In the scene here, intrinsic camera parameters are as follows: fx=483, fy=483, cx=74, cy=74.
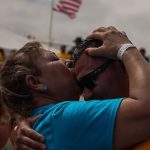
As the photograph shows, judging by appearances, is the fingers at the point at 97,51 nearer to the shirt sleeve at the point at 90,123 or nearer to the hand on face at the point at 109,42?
the hand on face at the point at 109,42

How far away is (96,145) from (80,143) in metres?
0.09

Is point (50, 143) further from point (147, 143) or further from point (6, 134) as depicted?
point (6, 134)

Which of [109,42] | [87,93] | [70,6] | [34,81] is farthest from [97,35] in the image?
[70,6]

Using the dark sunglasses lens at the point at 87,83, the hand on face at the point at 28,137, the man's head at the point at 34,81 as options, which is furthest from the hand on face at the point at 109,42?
the hand on face at the point at 28,137

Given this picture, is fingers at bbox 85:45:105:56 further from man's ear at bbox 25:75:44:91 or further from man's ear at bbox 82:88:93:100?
man's ear at bbox 25:75:44:91

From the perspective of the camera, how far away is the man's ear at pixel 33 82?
2.80 meters

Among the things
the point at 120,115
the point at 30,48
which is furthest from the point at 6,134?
the point at 120,115

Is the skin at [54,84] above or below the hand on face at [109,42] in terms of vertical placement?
below

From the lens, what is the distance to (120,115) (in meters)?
2.34

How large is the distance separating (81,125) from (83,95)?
44 cm

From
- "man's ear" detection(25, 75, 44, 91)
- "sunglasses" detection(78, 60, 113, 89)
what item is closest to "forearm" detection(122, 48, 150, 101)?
"sunglasses" detection(78, 60, 113, 89)

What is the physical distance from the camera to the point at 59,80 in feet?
9.16

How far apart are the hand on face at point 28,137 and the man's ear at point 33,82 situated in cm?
19

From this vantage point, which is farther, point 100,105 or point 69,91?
point 69,91
